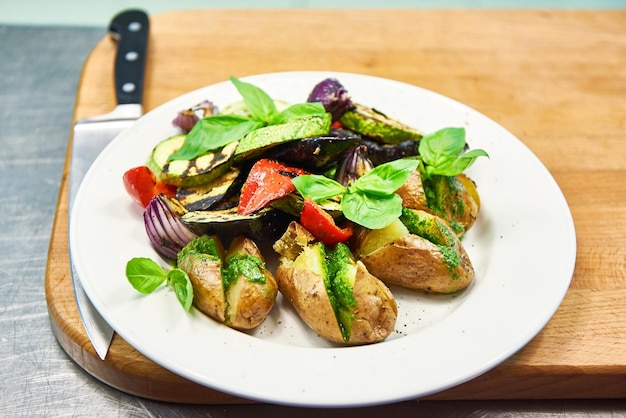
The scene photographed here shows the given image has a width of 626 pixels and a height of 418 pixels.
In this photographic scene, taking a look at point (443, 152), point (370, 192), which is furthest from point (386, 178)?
point (443, 152)

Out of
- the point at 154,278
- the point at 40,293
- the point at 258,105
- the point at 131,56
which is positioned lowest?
the point at 40,293

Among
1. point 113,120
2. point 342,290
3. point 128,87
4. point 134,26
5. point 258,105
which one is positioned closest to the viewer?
point 342,290

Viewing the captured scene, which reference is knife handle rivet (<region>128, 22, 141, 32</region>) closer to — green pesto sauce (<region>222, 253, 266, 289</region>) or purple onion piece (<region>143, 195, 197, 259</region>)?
purple onion piece (<region>143, 195, 197, 259</region>)

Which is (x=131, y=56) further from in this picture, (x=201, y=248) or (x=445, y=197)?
(x=445, y=197)

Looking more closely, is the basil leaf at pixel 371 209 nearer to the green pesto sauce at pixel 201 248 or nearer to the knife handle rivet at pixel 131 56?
the green pesto sauce at pixel 201 248

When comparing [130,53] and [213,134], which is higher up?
[213,134]

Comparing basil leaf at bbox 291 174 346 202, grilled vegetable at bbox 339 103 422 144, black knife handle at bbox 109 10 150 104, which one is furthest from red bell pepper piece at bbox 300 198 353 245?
black knife handle at bbox 109 10 150 104
